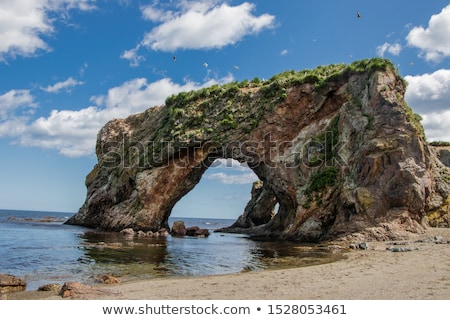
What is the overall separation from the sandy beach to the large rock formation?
11.0 m

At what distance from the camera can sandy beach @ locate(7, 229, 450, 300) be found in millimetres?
8955

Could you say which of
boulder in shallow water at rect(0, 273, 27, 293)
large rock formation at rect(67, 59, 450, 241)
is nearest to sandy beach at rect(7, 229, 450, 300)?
boulder in shallow water at rect(0, 273, 27, 293)

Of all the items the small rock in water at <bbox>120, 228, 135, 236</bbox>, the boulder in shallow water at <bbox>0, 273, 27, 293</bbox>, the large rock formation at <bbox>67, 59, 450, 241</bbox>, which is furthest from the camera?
the small rock in water at <bbox>120, 228, 135, 236</bbox>

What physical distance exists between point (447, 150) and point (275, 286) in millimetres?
33694

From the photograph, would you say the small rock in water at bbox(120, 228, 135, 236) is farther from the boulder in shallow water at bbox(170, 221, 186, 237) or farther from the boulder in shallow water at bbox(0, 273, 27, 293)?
the boulder in shallow water at bbox(0, 273, 27, 293)

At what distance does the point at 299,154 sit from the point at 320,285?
23.2 metres

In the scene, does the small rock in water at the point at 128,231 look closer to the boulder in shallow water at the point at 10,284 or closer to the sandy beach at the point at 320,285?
the sandy beach at the point at 320,285

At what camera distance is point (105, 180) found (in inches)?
1868

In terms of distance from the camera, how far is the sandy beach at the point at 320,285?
8.96 m

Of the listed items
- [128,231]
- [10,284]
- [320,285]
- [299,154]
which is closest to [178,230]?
[128,231]

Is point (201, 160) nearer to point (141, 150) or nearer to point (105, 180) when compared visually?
point (141, 150)

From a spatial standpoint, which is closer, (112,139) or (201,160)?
(201,160)

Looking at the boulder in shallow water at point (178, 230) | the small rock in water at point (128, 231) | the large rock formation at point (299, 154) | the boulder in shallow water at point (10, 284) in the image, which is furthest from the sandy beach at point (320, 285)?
the boulder in shallow water at point (178, 230)
